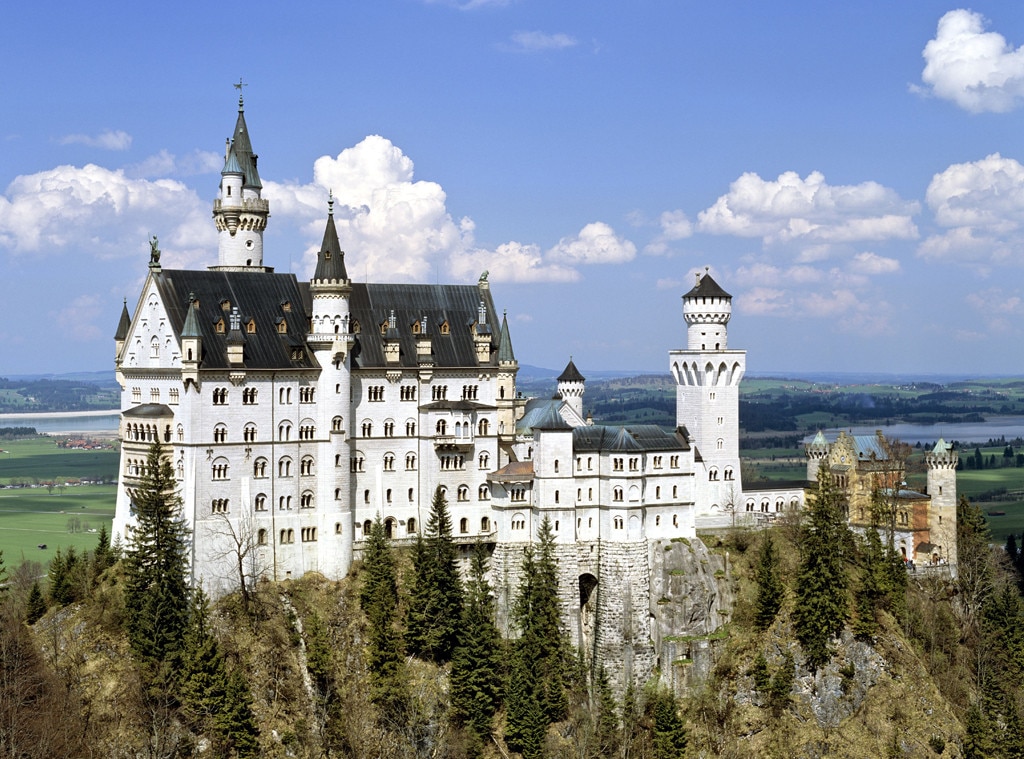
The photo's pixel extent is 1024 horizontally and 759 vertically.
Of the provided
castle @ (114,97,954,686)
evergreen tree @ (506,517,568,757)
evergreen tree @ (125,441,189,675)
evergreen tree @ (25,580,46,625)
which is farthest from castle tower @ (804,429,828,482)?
evergreen tree @ (25,580,46,625)

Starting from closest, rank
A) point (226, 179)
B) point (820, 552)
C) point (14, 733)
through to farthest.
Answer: point (14, 733) < point (820, 552) < point (226, 179)

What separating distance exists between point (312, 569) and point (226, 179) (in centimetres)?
3008

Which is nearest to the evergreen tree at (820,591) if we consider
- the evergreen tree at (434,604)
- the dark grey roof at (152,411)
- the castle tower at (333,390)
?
the evergreen tree at (434,604)

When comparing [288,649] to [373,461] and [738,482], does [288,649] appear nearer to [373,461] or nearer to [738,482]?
[373,461]

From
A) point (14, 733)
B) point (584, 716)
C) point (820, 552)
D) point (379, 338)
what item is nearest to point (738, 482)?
point (820, 552)

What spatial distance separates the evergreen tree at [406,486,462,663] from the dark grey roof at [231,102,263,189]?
100ft

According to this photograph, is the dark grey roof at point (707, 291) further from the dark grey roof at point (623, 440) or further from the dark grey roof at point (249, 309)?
the dark grey roof at point (249, 309)

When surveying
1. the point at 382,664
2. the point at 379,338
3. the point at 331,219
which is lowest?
the point at 382,664

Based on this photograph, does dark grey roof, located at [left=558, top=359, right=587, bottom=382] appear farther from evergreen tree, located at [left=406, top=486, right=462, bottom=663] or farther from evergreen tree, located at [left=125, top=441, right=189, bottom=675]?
evergreen tree, located at [left=125, top=441, right=189, bottom=675]

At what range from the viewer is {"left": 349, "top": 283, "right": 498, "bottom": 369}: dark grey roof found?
98562 millimetres

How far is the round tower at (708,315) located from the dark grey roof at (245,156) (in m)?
34.3

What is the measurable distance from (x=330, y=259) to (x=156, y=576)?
25000 millimetres

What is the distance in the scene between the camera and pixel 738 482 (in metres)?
104

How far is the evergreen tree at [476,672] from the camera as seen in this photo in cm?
8850
